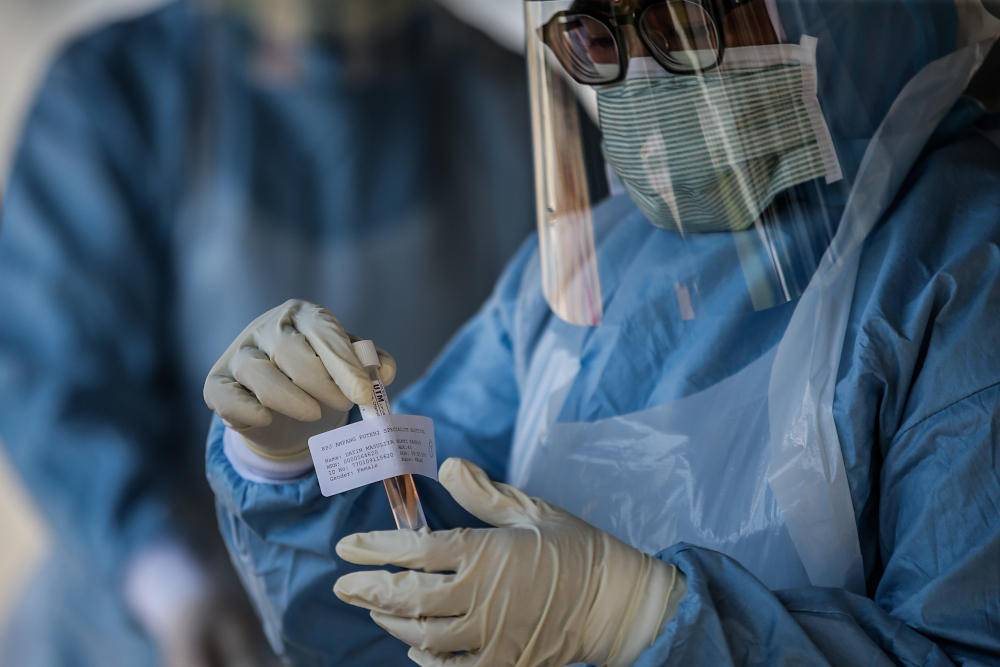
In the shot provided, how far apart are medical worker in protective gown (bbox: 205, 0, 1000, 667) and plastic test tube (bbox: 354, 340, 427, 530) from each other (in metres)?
0.02

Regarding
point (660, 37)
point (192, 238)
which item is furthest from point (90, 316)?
point (660, 37)

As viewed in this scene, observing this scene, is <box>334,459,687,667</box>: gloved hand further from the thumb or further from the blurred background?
the blurred background

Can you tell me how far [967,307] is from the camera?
2.22 ft

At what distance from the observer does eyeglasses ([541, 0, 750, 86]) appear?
2.43ft

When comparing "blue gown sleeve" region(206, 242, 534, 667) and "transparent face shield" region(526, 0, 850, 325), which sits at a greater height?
"transparent face shield" region(526, 0, 850, 325)

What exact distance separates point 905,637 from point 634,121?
48 cm

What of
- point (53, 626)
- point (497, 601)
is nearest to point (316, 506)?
point (497, 601)

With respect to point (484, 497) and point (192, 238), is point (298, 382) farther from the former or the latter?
point (192, 238)

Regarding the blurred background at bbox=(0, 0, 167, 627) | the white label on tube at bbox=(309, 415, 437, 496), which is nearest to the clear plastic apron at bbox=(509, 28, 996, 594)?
the white label on tube at bbox=(309, 415, 437, 496)

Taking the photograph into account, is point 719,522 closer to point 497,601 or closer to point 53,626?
point 497,601

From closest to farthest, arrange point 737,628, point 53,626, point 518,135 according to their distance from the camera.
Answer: point 737,628
point 53,626
point 518,135

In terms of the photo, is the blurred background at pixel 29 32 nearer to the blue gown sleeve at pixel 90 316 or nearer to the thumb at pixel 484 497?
the blue gown sleeve at pixel 90 316

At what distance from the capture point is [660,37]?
0.76 m

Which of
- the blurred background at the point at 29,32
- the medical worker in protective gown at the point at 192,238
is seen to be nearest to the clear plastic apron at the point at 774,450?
the medical worker in protective gown at the point at 192,238
